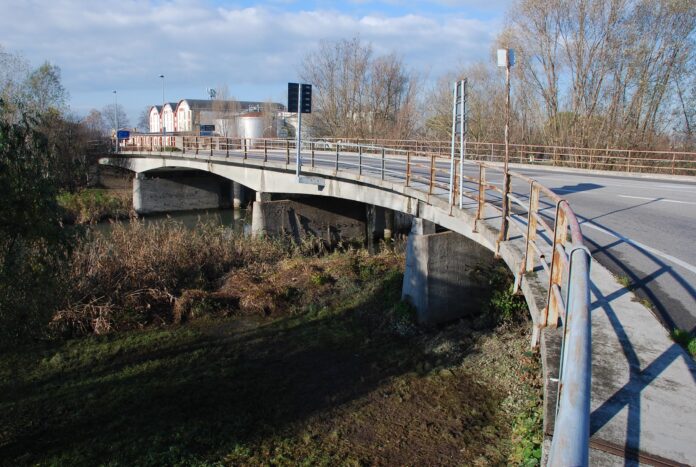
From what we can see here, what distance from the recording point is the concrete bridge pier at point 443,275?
40.5ft

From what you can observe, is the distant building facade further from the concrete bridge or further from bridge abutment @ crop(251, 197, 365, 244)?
the concrete bridge

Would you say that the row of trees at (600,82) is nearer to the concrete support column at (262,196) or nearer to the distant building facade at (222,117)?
the concrete support column at (262,196)

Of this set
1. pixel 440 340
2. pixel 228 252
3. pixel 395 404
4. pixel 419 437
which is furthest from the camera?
pixel 228 252

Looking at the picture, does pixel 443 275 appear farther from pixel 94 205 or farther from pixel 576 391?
pixel 94 205

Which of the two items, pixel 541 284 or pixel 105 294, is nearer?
pixel 541 284

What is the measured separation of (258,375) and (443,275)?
186 inches

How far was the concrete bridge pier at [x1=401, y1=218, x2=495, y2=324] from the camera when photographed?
1234cm

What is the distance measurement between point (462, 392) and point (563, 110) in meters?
28.0

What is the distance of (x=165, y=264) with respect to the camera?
610 inches

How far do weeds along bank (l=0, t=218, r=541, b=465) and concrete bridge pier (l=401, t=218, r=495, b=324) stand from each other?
400mm

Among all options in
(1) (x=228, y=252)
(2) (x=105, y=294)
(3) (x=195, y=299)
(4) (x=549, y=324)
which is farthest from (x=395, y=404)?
(1) (x=228, y=252)

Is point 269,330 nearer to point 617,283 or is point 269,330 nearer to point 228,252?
point 228,252

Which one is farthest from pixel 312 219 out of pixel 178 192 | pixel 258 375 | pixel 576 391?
pixel 576 391

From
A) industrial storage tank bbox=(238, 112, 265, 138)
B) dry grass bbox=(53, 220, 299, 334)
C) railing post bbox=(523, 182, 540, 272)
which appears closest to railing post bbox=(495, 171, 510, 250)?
railing post bbox=(523, 182, 540, 272)
